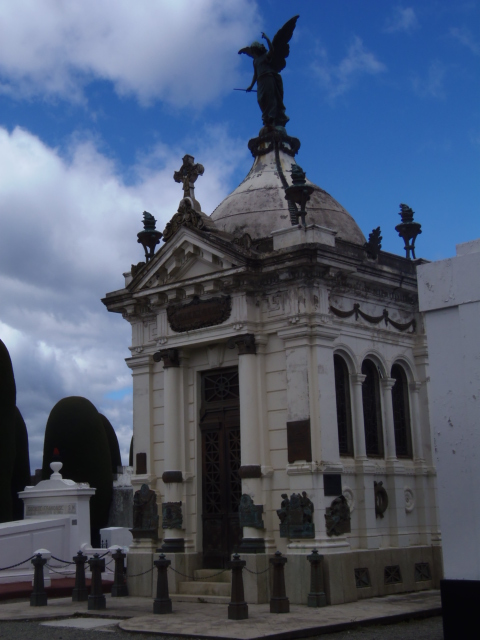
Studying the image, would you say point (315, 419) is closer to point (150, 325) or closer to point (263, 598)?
point (263, 598)

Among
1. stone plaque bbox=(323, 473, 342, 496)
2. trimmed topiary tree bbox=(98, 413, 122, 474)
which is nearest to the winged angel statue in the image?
stone plaque bbox=(323, 473, 342, 496)

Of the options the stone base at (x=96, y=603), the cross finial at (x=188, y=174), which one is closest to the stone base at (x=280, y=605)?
the stone base at (x=96, y=603)

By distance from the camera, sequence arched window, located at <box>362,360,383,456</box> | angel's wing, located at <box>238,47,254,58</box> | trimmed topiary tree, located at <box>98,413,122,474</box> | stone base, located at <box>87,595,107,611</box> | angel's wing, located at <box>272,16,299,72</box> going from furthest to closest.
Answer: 1. trimmed topiary tree, located at <box>98,413,122,474</box>
2. angel's wing, located at <box>238,47,254,58</box>
3. angel's wing, located at <box>272,16,299,72</box>
4. arched window, located at <box>362,360,383,456</box>
5. stone base, located at <box>87,595,107,611</box>

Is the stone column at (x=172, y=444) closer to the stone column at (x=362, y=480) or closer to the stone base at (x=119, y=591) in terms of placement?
the stone base at (x=119, y=591)

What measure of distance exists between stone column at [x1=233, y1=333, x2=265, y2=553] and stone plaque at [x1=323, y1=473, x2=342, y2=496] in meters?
1.28

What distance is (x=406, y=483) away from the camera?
1720 cm

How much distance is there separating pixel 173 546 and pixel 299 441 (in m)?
3.62

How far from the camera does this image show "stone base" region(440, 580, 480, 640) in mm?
9586

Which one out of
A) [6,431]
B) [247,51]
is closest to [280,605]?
[247,51]

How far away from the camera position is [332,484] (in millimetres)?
15055

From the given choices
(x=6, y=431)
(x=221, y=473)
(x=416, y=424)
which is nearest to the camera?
(x=221, y=473)

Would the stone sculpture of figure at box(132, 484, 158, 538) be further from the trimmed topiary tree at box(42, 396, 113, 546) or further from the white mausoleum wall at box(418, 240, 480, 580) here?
the trimmed topiary tree at box(42, 396, 113, 546)

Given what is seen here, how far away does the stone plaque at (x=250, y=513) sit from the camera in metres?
15.3

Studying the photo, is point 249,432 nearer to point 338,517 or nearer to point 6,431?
point 338,517
